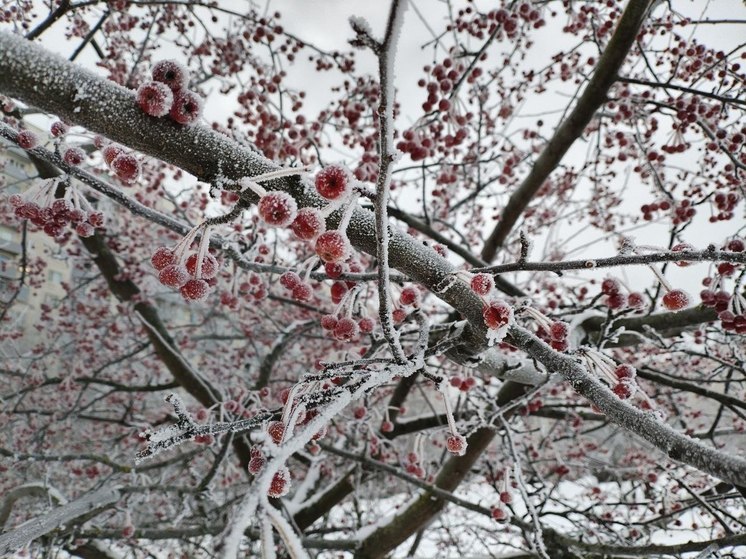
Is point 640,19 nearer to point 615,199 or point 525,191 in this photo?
point 525,191

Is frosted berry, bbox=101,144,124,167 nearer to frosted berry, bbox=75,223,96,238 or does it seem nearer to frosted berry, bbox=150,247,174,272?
frosted berry, bbox=150,247,174,272

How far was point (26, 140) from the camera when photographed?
4.79 ft

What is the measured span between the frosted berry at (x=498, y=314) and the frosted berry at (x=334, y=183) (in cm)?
54

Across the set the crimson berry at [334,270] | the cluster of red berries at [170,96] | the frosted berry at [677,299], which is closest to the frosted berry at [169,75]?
the cluster of red berries at [170,96]

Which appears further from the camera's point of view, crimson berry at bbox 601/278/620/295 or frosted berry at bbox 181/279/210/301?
crimson berry at bbox 601/278/620/295

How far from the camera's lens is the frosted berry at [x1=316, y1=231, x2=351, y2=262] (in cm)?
91

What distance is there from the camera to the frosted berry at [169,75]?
1093 mm

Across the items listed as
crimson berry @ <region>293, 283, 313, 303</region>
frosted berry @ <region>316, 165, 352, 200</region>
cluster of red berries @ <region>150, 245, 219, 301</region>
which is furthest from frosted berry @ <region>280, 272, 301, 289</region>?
frosted berry @ <region>316, 165, 352, 200</region>

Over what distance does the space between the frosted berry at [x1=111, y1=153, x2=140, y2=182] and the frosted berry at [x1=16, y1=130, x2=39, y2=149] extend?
528mm

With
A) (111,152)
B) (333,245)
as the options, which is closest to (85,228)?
(111,152)

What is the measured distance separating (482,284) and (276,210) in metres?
0.56

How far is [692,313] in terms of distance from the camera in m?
2.84

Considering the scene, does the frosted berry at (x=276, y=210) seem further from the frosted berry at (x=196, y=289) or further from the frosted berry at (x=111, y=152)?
the frosted berry at (x=111, y=152)

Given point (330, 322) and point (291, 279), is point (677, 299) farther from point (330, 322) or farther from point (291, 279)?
point (291, 279)
